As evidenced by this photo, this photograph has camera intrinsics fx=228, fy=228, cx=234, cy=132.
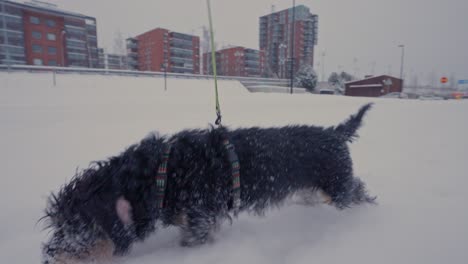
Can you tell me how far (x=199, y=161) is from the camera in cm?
163

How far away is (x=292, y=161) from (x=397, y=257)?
950 millimetres

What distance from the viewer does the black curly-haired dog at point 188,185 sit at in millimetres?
1369

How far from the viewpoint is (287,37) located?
63.1m

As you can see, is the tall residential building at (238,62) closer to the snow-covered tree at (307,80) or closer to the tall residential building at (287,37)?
the tall residential building at (287,37)

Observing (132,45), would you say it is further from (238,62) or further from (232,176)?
(232,176)

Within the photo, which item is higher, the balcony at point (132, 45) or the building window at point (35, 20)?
the balcony at point (132, 45)

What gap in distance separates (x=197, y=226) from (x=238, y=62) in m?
59.1

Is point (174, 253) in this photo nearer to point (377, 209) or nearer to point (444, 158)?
point (377, 209)

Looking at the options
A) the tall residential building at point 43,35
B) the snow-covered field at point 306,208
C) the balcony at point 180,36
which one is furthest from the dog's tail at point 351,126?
the balcony at point 180,36

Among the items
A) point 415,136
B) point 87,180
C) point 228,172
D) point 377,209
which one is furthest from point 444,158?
point 87,180

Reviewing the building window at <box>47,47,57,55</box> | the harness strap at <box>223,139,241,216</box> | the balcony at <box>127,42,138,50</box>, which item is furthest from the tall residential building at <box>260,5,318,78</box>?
the harness strap at <box>223,139,241,216</box>

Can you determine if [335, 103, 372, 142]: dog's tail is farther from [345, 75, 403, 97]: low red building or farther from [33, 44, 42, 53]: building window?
[33, 44, 42, 53]: building window

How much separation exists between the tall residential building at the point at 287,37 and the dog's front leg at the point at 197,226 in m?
57.5

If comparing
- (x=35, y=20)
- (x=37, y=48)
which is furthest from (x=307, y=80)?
(x=35, y=20)
